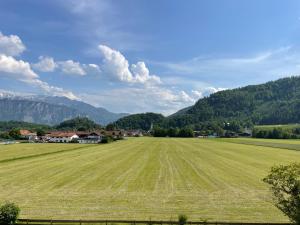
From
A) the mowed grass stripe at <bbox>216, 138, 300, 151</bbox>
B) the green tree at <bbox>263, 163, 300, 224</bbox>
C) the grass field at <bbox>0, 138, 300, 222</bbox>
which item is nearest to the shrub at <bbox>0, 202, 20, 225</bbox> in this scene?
the grass field at <bbox>0, 138, 300, 222</bbox>

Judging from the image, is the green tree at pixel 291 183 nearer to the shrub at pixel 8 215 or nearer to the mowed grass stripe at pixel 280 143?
the shrub at pixel 8 215

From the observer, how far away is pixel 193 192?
3906 centimetres

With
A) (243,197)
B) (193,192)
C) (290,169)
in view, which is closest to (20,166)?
(193,192)

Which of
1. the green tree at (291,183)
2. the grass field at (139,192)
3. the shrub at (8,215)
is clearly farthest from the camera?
the grass field at (139,192)

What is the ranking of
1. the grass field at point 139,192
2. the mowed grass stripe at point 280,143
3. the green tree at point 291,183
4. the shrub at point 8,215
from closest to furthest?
the green tree at point 291,183 < the shrub at point 8,215 < the grass field at point 139,192 < the mowed grass stripe at point 280,143

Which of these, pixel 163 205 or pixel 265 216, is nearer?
pixel 265 216

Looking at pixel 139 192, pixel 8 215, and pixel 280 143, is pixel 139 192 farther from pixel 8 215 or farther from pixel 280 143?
pixel 280 143

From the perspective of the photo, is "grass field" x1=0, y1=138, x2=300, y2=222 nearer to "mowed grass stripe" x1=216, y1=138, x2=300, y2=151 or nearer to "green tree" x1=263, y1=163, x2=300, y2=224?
"green tree" x1=263, y1=163, x2=300, y2=224

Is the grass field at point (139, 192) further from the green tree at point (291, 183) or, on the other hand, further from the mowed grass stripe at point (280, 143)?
the mowed grass stripe at point (280, 143)

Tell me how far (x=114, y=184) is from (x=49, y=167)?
2027cm

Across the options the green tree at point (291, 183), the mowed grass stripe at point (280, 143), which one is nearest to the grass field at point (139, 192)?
the green tree at point (291, 183)

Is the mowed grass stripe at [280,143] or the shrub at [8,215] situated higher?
the mowed grass stripe at [280,143]

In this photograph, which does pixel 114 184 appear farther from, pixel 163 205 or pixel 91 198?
pixel 163 205

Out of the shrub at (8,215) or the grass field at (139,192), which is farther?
the grass field at (139,192)
